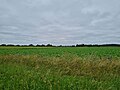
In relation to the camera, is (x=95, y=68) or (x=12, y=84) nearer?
(x=12, y=84)

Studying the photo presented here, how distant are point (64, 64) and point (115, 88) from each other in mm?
6671

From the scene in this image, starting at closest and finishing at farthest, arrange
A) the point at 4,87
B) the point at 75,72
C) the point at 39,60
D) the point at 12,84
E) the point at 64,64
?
the point at 4,87
the point at 12,84
the point at 75,72
the point at 64,64
the point at 39,60

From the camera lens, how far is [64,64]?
46.4 ft

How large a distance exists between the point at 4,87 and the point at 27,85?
74cm

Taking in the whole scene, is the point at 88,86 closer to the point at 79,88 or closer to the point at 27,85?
the point at 79,88

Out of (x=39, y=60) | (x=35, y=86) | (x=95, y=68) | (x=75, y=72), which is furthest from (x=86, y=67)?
(x=35, y=86)

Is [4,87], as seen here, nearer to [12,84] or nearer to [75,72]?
[12,84]

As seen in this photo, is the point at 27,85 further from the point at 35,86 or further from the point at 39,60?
the point at 39,60

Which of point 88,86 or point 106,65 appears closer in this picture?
point 88,86

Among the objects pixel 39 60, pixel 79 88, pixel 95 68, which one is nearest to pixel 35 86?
pixel 79 88

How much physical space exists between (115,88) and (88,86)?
977 millimetres

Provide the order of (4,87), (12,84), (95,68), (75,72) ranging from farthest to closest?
(95,68)
(75,72)
(12,84)
(4,87)

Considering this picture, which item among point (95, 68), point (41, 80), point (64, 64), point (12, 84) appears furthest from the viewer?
point (64, 64)

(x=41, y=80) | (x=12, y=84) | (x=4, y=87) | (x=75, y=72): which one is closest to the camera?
(x=4, y=87)
